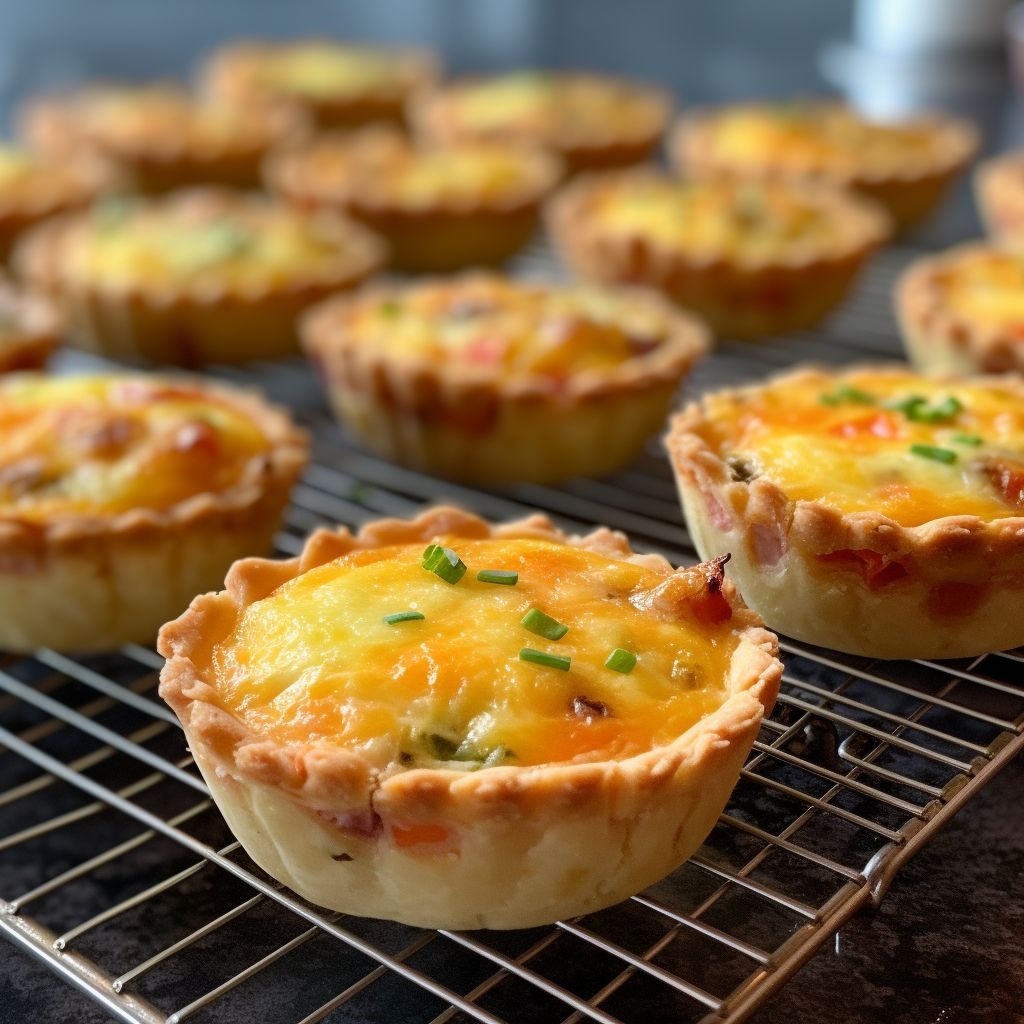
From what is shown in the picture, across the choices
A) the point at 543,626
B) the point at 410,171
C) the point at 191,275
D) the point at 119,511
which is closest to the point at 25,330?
the point at 191,275

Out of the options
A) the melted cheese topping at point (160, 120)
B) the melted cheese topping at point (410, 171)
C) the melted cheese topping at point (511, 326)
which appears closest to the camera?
the melted cheese topping at point (511, 326)

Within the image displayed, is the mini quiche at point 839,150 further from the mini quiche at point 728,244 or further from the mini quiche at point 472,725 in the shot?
the mini quiche at point 472,725

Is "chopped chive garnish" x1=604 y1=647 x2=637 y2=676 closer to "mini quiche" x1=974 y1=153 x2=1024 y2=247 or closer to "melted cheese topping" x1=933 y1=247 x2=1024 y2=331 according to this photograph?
"melted cheese topping" x1=933 y1=247 x2=1024 y2=331

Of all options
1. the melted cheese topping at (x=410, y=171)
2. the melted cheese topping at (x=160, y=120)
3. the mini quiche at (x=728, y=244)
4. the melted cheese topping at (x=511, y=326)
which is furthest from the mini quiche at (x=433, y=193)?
the melted cheese topping at (x=511, y=326)

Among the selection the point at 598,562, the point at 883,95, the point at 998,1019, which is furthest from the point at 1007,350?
the point at 883,95

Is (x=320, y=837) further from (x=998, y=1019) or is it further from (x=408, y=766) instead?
(x=998, y=1019)

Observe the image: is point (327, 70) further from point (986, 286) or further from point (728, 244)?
point (986, 286)
